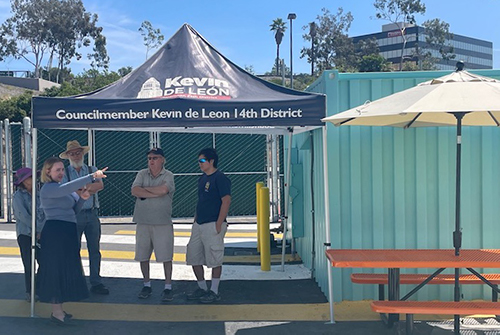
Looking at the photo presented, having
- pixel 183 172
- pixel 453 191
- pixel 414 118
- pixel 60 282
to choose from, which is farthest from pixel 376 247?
pixel 183 172

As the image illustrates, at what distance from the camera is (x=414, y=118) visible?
5570 millimetres

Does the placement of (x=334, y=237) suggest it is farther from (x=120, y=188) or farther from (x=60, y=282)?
(x=120, y=188)

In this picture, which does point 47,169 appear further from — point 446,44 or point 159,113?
point 446,44

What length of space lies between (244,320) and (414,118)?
9.42 feet

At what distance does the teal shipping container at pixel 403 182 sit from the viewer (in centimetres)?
Answer: 626

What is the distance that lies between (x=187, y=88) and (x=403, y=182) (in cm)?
280

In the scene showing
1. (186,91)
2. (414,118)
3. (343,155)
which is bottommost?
(343,155)

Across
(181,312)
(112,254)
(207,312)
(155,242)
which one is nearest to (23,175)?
(155,242)

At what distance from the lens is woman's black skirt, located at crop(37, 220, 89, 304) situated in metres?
5.43

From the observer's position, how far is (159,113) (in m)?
5.55

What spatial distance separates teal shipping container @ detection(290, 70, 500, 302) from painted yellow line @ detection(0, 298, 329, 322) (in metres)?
0.60

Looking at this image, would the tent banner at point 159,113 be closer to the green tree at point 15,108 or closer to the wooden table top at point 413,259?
the wooden table top at point 413,259

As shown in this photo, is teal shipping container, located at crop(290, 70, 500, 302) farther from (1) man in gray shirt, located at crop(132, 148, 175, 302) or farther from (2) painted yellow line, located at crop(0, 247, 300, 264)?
(2) painted yellow line, located at crop(0, 247, 300, 264)

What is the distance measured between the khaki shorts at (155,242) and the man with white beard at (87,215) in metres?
A: 0.65
